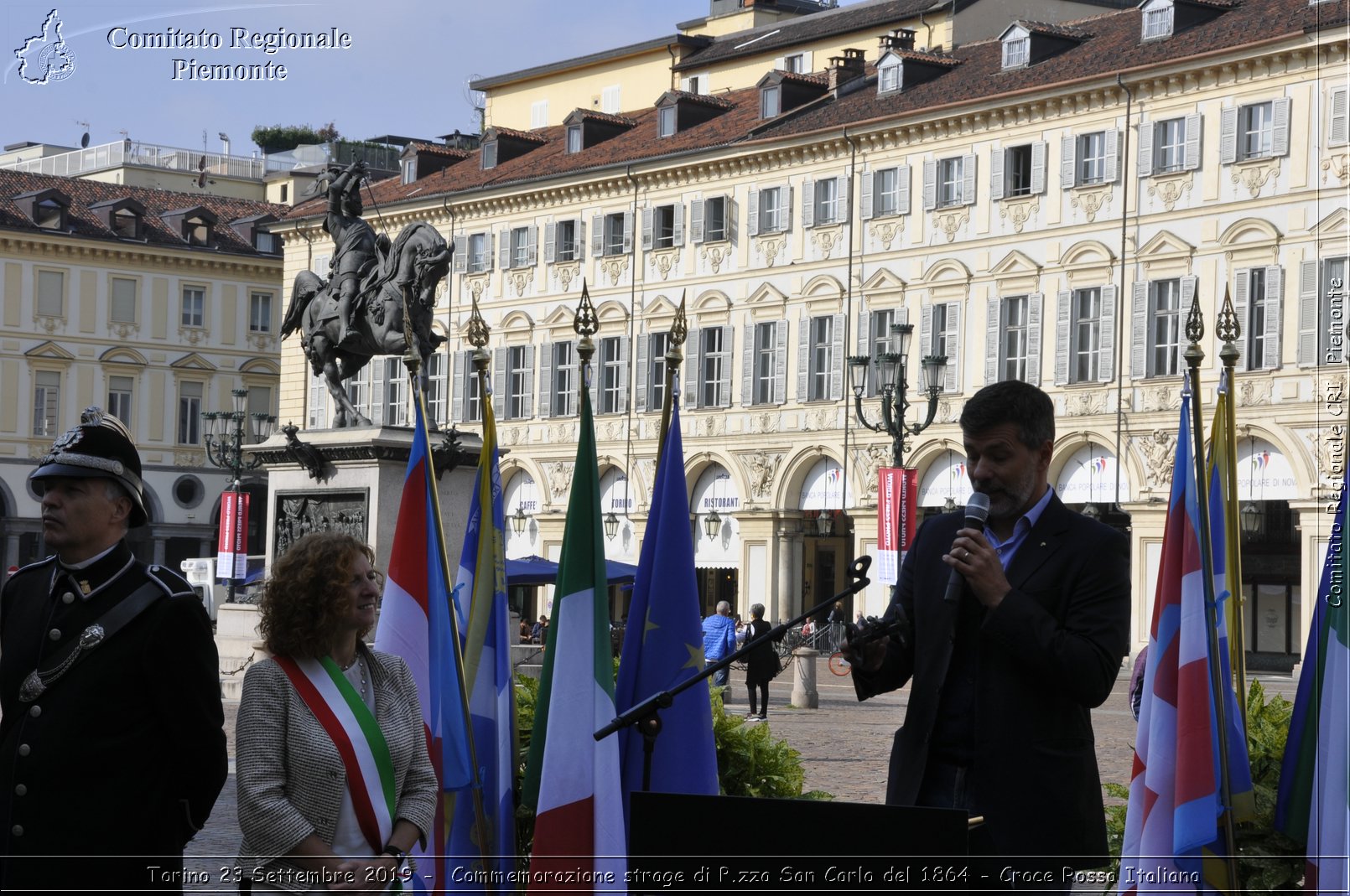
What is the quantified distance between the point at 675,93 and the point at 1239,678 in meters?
40.6

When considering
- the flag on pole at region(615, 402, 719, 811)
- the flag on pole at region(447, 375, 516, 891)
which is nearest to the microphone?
the flag on pole at region(615, 402, 719, 811)

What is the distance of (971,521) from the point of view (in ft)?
14.8

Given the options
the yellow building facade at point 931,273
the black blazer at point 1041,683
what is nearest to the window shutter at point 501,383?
the yellow building facade at point 931,273

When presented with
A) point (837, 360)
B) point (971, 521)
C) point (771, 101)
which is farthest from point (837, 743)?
point (771, 101)

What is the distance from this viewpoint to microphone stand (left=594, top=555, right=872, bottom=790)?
475cm

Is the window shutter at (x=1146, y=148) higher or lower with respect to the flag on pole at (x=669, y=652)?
higher

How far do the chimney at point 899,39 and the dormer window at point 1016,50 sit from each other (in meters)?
3.79

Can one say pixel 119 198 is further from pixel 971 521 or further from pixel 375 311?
pixel 971 521

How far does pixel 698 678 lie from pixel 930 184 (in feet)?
119

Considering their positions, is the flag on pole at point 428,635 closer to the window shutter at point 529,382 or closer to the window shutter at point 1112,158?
the window shutter at point 1112,158

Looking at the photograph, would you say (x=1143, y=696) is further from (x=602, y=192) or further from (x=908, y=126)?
(x=602, y=192)

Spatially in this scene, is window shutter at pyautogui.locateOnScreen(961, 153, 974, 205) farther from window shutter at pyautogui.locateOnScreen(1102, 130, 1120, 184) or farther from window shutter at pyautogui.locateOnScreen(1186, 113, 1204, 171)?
window shutter at pyautogui.locateOnScreen(1186, 113, 1204, 171)

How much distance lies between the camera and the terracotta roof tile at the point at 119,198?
193 ft

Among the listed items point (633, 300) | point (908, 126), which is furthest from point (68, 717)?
point (633, 300)
